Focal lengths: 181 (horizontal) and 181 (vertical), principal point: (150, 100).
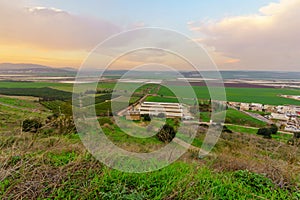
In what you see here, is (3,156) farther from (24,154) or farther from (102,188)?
(102,188)

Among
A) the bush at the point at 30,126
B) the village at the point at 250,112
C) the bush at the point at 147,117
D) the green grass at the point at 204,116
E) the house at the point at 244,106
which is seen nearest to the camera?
the bush at the point at 30,126

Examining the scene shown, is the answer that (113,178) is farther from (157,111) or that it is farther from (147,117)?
(157,111)

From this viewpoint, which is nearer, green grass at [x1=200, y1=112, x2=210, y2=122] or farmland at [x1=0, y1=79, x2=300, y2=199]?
farmland at [x1=0, y1=79, x2=300, y2=199]

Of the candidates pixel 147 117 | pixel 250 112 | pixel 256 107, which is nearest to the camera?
pixel 147 117

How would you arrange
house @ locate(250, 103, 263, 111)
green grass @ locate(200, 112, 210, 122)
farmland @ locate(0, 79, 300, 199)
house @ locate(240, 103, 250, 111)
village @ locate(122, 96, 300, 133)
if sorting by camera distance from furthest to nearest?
house @ locate(250, 103, 263, 111) < house @ locate(240, 103, 250, 111) < village @ locate(122, 96, 300, 133) < green grass @ locate(200, 112, 210, 122) < farmland @ locate(0, 79, 300, 199)

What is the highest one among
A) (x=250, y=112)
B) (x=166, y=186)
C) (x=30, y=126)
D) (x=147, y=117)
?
(x=30, y=126)

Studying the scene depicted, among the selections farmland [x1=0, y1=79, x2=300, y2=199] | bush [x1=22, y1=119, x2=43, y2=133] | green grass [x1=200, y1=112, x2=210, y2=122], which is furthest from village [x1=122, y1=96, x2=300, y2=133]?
farmland [x1=0, y1=79, x2=300, y2=199]

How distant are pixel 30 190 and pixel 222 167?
2.52 metres

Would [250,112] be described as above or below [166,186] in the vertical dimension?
below

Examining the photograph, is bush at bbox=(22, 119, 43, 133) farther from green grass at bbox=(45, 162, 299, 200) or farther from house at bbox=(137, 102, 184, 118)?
house at bbox=(137, 102, 184, 118)

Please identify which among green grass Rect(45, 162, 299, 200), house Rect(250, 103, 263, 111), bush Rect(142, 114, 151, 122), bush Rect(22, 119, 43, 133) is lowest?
house Rect(250, 103, 263, 111)

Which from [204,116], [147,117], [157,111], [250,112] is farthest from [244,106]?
[147,117]

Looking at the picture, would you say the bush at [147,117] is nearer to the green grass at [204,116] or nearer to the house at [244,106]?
the green grass at [204,116]

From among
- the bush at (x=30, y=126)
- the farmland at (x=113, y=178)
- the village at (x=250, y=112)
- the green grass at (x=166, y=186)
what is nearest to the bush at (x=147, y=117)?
the village at (x=250, y=112)
